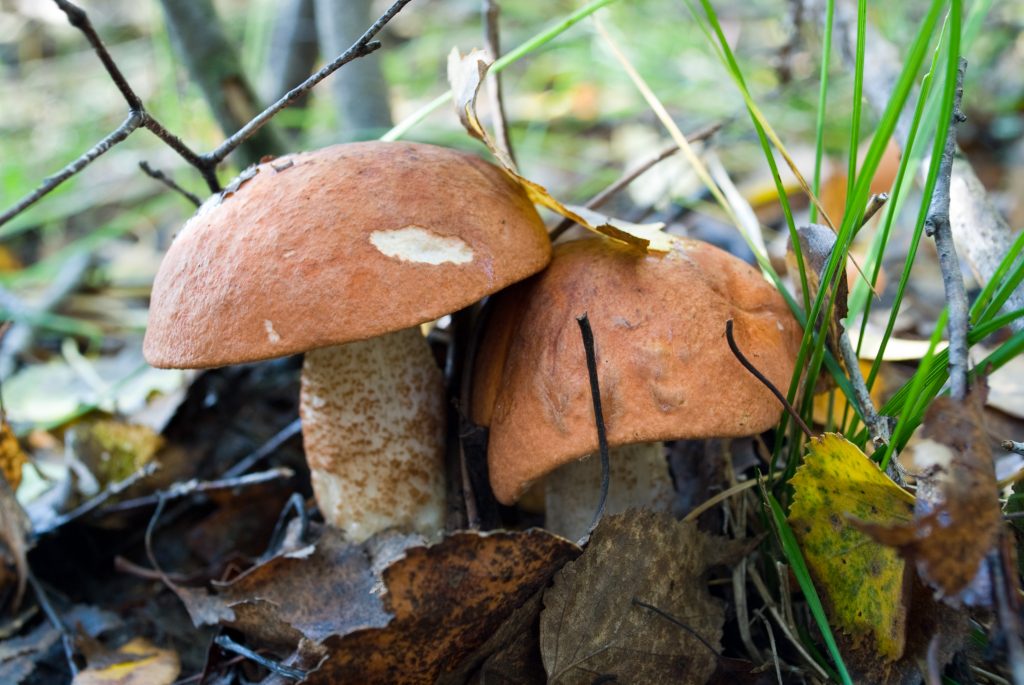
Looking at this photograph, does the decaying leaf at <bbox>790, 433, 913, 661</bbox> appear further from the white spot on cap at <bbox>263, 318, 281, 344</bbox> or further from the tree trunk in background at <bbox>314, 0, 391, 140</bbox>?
the tree trunk in background at <bbox>314, 0, 391, 140</bbox>

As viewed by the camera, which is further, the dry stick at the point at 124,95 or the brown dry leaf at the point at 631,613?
the dry stick at the point at 124,95

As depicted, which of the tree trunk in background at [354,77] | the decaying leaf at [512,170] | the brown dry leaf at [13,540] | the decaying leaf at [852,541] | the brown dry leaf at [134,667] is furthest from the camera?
the tree trunk in background at [354,77]

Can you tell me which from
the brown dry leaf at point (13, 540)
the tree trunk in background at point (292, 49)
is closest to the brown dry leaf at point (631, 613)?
the brown dry leaf at point (13, 540)

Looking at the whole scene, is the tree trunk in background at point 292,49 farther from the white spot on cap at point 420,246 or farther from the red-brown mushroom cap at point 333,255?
the white spot on cap at point 420,246

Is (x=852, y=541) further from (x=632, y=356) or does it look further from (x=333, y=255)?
(x=333, y=255)

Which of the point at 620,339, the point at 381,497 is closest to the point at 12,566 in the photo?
the point at 381,497

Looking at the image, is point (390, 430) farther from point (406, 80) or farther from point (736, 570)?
point (406, 80)

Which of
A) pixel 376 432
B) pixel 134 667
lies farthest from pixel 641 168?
pixel 134 667
